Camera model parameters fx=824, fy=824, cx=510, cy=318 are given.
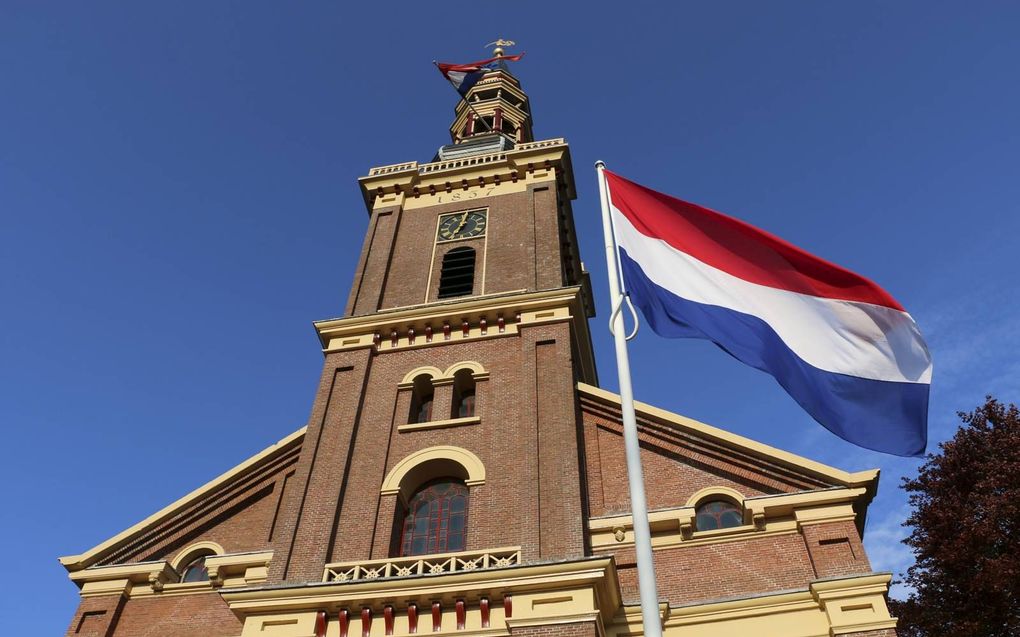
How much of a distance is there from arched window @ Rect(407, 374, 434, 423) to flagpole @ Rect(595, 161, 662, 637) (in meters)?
9.67

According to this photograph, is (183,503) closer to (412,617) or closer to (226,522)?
(226,522)

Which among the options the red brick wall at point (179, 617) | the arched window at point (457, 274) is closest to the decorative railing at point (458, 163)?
the arched window at point (457, 274)

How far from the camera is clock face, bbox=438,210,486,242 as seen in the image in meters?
26.5

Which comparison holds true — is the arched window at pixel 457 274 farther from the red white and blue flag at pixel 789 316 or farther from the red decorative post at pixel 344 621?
the red white and blue flag at pixel 789 316

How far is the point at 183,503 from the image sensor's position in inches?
799

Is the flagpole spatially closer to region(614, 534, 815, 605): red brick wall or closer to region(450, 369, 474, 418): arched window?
region(614, 534, 815, 605): red brick wall

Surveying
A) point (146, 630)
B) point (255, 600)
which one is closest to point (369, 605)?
point (255, 600)

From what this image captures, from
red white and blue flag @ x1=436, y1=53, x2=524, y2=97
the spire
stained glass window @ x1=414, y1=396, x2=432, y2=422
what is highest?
the spire

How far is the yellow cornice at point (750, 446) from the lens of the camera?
1697 centimetres

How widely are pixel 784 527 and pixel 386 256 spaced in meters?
14.6

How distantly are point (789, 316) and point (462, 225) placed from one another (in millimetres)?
15668

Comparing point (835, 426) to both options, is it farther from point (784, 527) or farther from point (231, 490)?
point (231, 490)

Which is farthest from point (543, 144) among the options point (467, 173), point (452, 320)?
point (452, 320)

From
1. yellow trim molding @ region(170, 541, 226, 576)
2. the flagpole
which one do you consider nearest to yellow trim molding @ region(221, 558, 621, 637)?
yellow trim molding @ region(170, 541, 226, 576)
